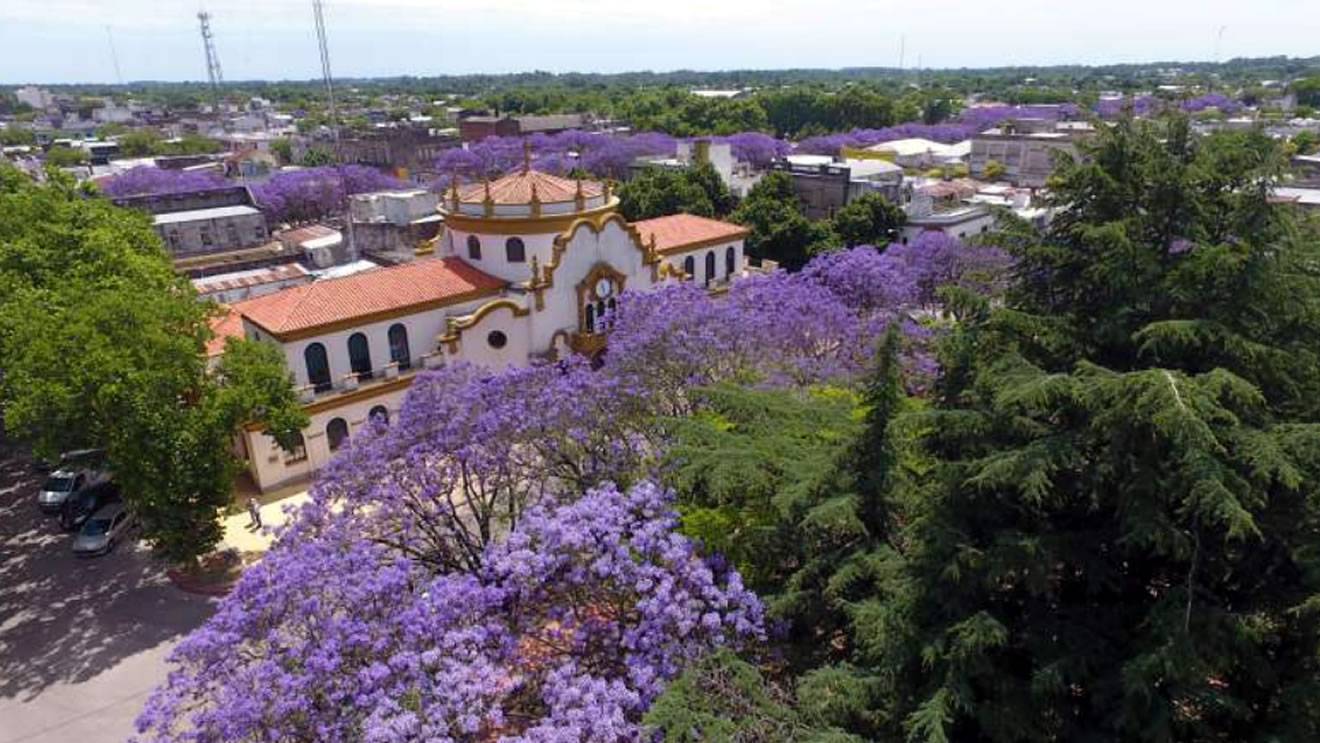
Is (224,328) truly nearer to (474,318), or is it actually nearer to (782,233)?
(474,318)

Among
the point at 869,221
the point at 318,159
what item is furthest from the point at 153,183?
the point at 869,221

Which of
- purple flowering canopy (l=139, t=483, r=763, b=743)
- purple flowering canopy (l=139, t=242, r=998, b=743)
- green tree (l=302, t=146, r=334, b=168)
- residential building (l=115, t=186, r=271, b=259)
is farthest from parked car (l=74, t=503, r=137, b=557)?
green tree (l=302, t=146, r=334, b=168)

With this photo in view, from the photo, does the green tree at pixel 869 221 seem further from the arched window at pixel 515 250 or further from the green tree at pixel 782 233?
the arched window at pixel 515 250

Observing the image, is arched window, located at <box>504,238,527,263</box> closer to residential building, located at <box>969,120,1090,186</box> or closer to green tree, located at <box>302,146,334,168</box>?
residential building, located at <box>969,120,1090,186</box>

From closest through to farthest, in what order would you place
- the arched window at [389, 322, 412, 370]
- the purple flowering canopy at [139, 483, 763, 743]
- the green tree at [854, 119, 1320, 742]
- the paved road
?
the green tree at [854, 119, 1320, 742] < the purple flowering canopy at [139, 483, 763, 743] < the paved road < the arched window at [389, 322, 412, 370]

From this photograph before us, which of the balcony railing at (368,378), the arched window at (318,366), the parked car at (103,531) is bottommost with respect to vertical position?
the parked car at (103,531)

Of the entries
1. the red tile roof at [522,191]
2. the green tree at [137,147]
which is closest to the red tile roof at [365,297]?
the red tile roof at [522,191]
